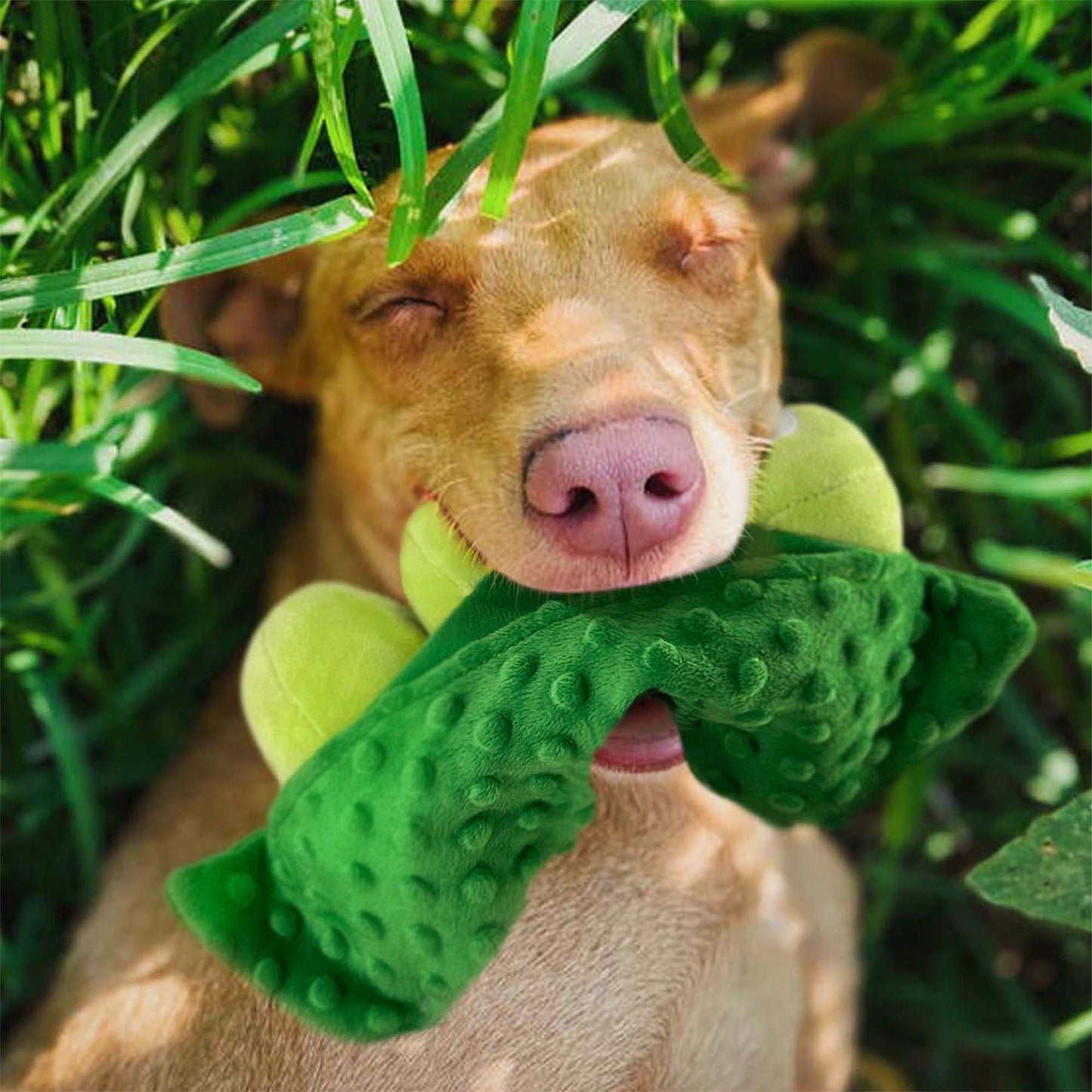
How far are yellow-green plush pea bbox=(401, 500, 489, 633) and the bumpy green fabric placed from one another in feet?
0.23

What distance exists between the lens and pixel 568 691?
1724 mm

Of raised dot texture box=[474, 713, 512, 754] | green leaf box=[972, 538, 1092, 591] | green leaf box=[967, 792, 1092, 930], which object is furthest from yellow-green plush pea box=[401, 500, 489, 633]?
green leaf box=[972, 538, 1092, 591]

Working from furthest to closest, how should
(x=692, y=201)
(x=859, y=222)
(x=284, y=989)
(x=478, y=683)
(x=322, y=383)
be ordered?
(x=859, y=222), (x=322, y=383), (x=692, y=201), (x=284, y=989), (x=478, y=683)

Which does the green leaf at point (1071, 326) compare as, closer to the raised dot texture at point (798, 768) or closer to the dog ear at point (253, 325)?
the raised dot texture at point (798, 768)

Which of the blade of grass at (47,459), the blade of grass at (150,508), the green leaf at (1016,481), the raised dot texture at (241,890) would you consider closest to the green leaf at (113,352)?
the blade of grass at (47,459)

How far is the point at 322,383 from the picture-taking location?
2.75 metres

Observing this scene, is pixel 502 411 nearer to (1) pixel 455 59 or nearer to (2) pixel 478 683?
(2) pixel 478 683

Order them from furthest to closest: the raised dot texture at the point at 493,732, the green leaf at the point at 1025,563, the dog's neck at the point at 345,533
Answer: the green leaf at the point at 1025,563 < the dog's neck at the point at 345,533 < the raised dot texture at the point at 493,732

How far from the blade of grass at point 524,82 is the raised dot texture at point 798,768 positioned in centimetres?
87

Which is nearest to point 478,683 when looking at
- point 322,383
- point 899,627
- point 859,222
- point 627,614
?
point 627,614

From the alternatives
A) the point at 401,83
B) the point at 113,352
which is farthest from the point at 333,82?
the point at 113,352

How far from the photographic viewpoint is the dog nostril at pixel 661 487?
1826 millimetres

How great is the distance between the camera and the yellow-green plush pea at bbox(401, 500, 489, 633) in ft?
6.62

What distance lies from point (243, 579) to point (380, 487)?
88 cm
